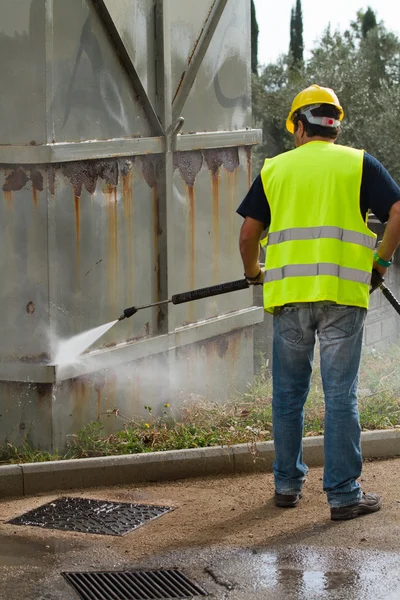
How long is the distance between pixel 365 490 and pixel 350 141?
1687 centimetres

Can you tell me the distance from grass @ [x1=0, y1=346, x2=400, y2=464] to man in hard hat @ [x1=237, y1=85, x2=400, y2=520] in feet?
3.91

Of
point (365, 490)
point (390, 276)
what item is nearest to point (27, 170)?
point (365, 490)

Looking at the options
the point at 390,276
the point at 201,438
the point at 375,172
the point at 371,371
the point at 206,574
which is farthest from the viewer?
the point at 390,276

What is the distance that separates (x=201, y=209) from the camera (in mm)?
7750

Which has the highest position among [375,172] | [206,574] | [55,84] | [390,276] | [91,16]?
[91,16]

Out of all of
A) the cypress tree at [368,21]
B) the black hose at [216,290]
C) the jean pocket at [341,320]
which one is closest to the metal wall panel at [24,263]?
the black hose at [216,290]

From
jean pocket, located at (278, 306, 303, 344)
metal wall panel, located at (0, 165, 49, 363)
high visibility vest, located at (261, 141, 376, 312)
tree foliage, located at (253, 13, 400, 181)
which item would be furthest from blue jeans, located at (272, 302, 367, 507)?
tree foliage, located at (253, 13, 400, 181)

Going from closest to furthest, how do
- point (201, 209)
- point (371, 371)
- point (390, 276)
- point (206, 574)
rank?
point (206, 574) → point (201, 209) → point (371, 371) → point (390, 276)

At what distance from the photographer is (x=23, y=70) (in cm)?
633

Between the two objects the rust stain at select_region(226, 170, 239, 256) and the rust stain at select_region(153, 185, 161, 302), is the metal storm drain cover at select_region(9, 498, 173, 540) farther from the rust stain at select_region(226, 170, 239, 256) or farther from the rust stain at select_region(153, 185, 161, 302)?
the rust stain at select_region(226, 170, 239, 256)

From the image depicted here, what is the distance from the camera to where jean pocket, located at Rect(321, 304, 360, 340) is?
224 inches

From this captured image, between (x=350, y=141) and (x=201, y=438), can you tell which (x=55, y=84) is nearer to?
(x=201, y=438)

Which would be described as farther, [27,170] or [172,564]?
[27,170]

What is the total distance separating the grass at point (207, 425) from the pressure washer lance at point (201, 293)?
68cm
